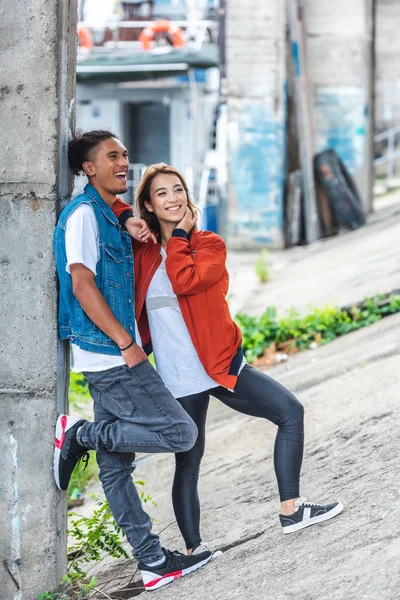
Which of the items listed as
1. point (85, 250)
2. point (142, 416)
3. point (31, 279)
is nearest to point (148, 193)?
point (85, 250)

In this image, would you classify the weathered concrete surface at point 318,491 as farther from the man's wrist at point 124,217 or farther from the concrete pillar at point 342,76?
the concrete pillar at point 342,76

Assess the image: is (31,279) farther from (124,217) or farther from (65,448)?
(65,448)

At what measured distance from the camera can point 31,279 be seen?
4.13 meters

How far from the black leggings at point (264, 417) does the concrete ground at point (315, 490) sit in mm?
316

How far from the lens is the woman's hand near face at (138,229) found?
4078 mm

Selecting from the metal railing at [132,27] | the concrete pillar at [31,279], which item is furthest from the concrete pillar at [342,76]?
the concrete pillar at [31,279]

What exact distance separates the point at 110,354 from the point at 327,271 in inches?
316

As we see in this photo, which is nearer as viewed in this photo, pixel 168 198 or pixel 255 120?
pixel 168 198

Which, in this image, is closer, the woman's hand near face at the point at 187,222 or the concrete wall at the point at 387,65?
the woman's hand near face at the point at 187,222

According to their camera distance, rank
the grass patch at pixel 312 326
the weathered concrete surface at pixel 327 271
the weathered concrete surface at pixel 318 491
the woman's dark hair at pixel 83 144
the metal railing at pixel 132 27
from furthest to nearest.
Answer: the metal railing at pixel 132 27, the weathered concrete surface at pixel 327 271, the grass patch at pixel 312 326, the woman's dark hair at pixel 83 144, the weathered concrete surface at pixel 318 491

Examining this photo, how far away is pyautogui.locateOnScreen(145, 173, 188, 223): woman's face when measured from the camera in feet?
13.6

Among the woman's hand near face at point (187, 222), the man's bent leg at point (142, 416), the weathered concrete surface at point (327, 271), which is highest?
the woman's hand near face at point (187, 222)

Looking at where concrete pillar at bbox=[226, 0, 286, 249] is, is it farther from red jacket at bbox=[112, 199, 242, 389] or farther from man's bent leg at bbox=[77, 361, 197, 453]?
man's bent leg at bbox=[77, 361, 197, 453]

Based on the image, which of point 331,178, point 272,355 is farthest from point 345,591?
point 331,178
